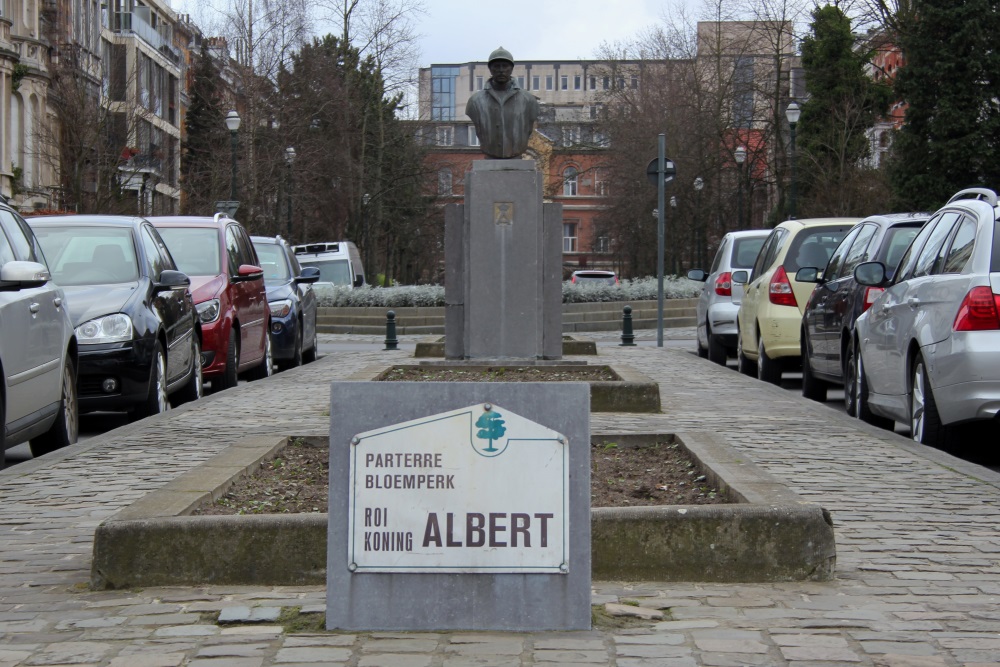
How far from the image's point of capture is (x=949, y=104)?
37.5 m

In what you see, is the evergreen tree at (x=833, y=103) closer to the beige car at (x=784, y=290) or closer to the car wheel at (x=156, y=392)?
the beige car at (x=784, y=290)

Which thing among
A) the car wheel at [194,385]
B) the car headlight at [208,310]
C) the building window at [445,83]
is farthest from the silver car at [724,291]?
the building window at [445,83]

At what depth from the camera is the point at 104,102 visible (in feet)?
140

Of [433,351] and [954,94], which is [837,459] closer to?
[433,351]

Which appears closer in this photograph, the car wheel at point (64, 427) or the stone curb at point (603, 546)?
the stone curb at point (603, 546)

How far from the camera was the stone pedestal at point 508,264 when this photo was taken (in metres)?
16.0

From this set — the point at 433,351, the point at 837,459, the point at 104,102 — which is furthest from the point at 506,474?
the point at 104,102

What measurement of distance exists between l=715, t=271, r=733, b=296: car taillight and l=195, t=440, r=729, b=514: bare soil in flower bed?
39.2 feet

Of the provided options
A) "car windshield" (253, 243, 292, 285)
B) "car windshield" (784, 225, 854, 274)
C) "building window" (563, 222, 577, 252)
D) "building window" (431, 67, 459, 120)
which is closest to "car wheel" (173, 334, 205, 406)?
"car windshield" (784, 225, 854, 274)

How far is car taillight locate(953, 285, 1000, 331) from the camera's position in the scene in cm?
889

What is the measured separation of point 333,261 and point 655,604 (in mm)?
39398

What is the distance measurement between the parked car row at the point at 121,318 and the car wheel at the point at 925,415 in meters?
5.49

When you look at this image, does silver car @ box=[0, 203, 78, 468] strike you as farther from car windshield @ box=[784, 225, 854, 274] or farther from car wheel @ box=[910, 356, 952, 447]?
car windshield @ box=[784, 225, 854, 274]

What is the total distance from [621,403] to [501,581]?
768 cm
